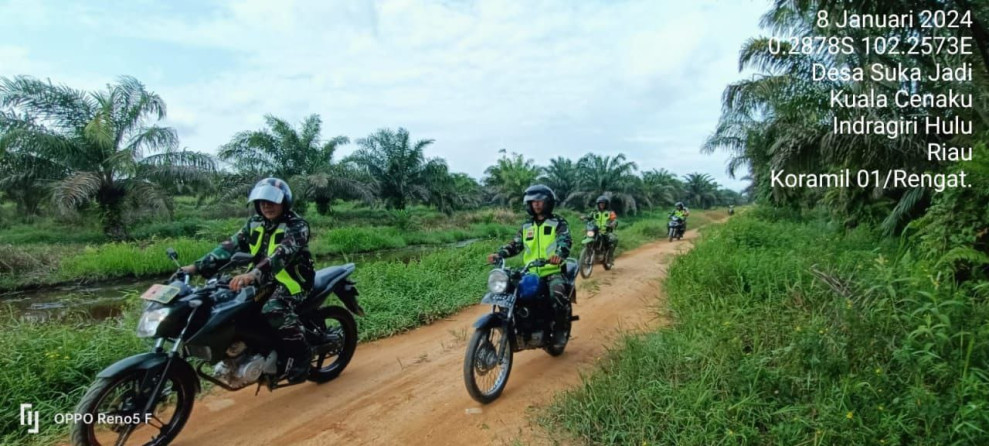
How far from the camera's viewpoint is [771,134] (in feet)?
37.4

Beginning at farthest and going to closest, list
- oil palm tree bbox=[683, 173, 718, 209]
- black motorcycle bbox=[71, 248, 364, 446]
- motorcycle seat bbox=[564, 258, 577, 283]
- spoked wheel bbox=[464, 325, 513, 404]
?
oil palm tree bbox=[683, 173, 718, 209] < motorcycle seat bbox=[564, 258, 577, 283] < spoked wheel bbox=[464, 325, 513, 404] < black motorcycle bbox=[71, 248, 364, 446]

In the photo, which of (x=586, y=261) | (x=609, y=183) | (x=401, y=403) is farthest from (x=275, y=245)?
(x=609, y=183)

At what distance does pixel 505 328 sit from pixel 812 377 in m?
2.06

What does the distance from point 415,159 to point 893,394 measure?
81.3 ft

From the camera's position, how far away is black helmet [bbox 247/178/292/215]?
3492 mm

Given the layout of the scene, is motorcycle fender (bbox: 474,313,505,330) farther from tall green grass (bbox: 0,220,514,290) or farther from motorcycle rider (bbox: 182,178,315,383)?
tall green grass (bbox: 0,220,514,290)

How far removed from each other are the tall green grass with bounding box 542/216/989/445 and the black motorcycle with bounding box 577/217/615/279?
4.43 metres

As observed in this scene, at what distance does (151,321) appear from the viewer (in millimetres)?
2871

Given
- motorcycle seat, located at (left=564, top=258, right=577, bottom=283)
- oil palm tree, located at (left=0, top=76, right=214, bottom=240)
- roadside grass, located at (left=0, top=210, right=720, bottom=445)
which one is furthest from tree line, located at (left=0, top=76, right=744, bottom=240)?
motorcycle seat, located at (left=564, top=258, right=577, bottom=283)

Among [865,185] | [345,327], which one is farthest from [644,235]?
[345,327]

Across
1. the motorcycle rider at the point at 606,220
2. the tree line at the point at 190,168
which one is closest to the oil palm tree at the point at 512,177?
the tree line at the point at 190,168

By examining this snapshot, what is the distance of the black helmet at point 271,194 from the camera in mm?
3492

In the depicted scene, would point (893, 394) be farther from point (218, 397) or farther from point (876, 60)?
point (876, 60)

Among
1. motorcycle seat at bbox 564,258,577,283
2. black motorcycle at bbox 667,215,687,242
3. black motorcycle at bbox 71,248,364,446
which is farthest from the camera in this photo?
black motorcycle at bbox 667,215,687,242
